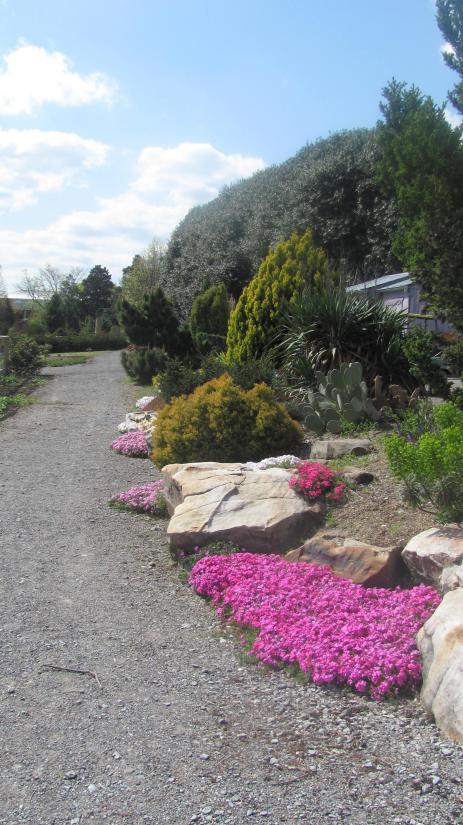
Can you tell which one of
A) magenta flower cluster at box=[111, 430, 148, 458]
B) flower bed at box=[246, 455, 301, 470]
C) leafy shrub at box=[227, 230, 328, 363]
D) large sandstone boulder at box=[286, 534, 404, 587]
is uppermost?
leafy shrub at box=[227, 230, 328, 363]

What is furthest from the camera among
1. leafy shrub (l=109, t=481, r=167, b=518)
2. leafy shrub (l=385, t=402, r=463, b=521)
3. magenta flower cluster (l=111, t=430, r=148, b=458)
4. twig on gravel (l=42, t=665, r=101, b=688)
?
magenta flower cluster (l=111, t=430, r=148, b=458)

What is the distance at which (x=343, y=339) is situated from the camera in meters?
10.7

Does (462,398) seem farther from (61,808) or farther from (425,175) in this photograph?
(61,808)

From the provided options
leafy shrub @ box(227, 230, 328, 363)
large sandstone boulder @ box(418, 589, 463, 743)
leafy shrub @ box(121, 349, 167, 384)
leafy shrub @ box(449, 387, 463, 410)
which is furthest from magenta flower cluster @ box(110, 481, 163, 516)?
leafy shrub @ box(121, 349, 167, 384)

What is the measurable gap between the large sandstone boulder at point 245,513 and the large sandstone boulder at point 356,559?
421 mm

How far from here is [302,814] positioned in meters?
2.78

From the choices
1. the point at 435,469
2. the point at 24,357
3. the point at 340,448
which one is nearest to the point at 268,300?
the point at 340,448

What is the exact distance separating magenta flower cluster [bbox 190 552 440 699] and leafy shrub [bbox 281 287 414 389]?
5.56m

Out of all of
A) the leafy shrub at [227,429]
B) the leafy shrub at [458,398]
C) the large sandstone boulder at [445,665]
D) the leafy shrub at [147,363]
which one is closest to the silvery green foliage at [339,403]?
the leafy shrub at [227,429]

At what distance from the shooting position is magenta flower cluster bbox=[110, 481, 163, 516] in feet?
24.6

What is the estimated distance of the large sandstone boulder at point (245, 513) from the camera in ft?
18.8

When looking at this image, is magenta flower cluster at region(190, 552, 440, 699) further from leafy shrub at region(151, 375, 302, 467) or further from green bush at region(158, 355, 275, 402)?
green bush at region(158, 355, 275, 402)

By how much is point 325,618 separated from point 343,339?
680 centimetres

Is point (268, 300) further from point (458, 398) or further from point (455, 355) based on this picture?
point (458, 398)
